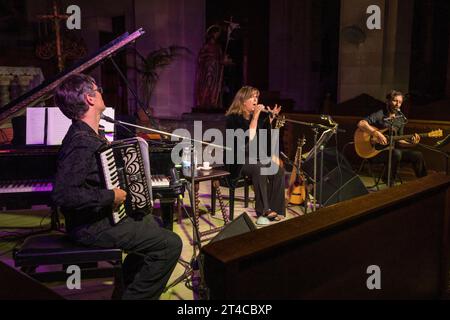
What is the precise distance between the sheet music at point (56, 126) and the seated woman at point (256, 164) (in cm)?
188

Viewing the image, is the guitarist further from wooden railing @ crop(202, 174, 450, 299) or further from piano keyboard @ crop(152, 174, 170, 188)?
piano keyboard @ crop(152, 174, 170, 188)

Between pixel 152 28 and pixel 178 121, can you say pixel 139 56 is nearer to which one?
pixel 152 28

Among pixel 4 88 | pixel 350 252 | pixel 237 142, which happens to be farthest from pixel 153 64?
pixel 350 252

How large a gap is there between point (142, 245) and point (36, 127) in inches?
80.9

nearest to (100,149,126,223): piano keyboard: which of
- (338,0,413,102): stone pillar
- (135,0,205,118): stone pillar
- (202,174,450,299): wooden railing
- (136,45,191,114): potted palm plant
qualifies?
(202,174,450,299): wooden railing

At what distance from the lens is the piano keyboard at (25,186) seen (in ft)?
12.6

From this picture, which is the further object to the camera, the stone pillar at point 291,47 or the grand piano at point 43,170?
the stone pillar at point 291,47

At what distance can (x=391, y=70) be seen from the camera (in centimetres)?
935

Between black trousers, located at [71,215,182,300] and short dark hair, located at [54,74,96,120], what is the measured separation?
2.39 feet

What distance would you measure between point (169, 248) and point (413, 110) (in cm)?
716

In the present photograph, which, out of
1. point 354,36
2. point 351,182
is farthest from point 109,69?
point 351,182

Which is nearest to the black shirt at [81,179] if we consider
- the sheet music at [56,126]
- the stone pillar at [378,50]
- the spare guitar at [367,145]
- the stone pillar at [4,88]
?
the sheet music at [56,126]

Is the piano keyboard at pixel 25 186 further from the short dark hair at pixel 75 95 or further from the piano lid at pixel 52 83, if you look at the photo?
the short dark hair at pixel 75 95

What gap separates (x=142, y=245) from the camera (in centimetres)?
285
